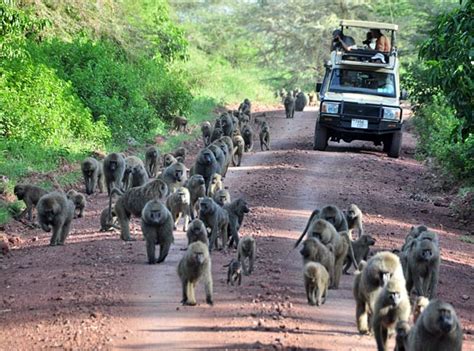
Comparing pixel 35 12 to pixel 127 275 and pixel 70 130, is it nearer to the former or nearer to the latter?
pixel 70 130

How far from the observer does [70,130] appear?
22.2 metres

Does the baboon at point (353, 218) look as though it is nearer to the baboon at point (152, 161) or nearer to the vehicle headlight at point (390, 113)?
the baboon at point (152, 161)

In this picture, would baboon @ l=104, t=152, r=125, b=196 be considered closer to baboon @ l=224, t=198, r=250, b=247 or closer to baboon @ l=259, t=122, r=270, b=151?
baboon @ l=224, t=198, r=250, b=247

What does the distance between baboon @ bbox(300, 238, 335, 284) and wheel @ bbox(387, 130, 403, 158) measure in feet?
45.1

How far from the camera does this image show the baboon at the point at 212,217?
41.4ft

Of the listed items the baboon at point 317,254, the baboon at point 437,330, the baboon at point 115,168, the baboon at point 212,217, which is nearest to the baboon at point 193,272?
the baboon at point 317,254

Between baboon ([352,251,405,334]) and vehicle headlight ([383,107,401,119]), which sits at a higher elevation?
vehicle headlight ([383,107,401,119])

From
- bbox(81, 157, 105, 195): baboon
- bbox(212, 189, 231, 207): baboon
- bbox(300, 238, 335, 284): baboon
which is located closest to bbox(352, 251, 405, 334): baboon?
bbox(300, 238, 335, 284): baboon

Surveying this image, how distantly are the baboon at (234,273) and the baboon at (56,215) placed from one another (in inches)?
130

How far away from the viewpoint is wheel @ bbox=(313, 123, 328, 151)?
24578mm

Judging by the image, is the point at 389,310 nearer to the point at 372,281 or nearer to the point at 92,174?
the point at 372,281

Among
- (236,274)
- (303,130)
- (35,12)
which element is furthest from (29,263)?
(303,130)

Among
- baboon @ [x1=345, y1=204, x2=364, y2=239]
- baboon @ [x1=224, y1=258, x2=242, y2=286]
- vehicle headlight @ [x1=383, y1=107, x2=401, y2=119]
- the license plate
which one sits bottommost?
baboon @ [x1=224, y1=258, x2=242, y2=286]

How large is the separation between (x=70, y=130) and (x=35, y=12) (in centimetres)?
517
